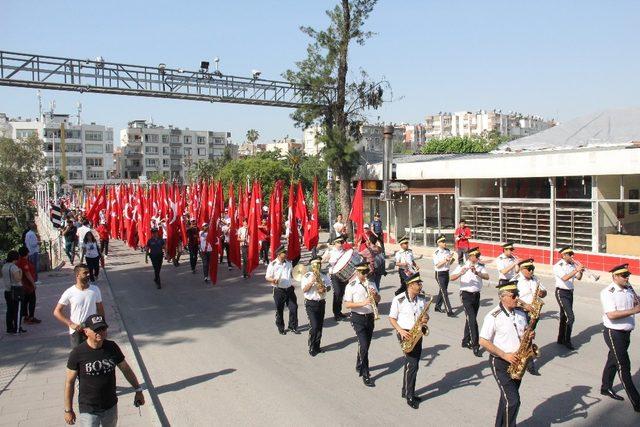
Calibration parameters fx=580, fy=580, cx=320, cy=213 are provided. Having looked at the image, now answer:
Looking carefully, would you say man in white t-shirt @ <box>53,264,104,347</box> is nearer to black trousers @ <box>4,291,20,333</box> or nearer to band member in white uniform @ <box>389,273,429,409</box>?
band member in white uniform @ <box>389,273,429,409</box>

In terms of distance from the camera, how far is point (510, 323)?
6.29 meters

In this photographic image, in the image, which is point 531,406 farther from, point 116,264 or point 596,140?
point 116,264

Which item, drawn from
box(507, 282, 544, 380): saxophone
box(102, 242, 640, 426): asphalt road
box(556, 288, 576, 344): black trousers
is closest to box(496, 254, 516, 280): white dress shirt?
box(556, 288, 576, 344): black trousers

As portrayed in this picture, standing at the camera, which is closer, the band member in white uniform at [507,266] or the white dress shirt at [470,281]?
the white dress shirt at [470,281]

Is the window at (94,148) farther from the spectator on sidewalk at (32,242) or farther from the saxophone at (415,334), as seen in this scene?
the saxophone at (415,334)

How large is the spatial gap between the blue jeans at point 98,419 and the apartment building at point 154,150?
11140 centimetres

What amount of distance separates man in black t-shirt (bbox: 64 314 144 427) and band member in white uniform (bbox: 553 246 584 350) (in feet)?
24.2

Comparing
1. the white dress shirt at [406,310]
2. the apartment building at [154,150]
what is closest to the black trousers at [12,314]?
the white dress shirt at [406,310]

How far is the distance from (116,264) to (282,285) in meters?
13.3

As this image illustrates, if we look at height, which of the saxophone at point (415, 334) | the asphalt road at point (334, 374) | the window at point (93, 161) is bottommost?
the asphalt road at point (334, 374)

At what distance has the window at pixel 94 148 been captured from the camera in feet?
343

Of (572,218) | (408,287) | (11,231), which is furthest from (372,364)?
(11,231)

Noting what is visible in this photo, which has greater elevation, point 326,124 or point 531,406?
point 326,124

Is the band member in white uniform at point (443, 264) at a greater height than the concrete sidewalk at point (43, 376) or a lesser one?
greater
